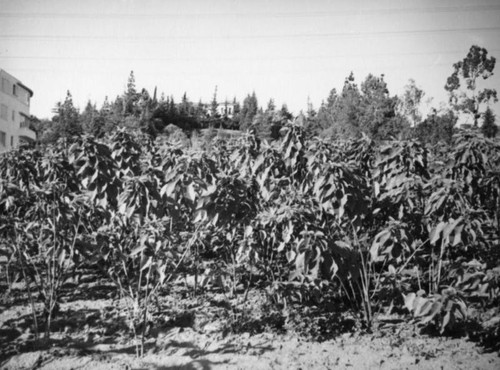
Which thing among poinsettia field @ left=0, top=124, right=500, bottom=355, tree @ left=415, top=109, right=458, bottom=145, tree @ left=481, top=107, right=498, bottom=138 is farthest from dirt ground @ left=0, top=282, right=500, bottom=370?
tree @ left=415, top=109, right=458, bottom=145

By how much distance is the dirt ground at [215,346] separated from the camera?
329 centimetres

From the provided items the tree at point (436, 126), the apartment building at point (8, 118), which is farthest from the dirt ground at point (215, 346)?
the tree at point (436, 126)

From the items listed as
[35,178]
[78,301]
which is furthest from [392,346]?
[35,178]

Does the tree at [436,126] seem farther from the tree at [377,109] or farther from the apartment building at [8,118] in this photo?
the apartment building at [8,118]

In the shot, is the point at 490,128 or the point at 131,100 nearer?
the point at 490,128

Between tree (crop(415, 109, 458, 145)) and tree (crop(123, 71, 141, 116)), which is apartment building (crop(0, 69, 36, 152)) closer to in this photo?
tree (crop(415, 109, 458, 145))

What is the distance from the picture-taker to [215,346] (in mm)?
3707

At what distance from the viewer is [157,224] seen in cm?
327

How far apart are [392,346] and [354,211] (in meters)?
1.68

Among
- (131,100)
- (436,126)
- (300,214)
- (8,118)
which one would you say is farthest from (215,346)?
(131,100)

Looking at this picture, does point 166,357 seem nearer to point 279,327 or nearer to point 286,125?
point 279,327

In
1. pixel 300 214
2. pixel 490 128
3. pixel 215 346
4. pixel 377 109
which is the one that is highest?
pixel 377 109

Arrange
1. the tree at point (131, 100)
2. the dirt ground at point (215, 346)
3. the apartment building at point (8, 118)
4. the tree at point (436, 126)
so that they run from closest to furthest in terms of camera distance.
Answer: the dirt ground at point (215, 346)
the apartment building at point (8, 118)
the tree at point (436, 126)
the tree at point (131, 100)

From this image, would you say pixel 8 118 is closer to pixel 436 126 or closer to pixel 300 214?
pixel 300 214
